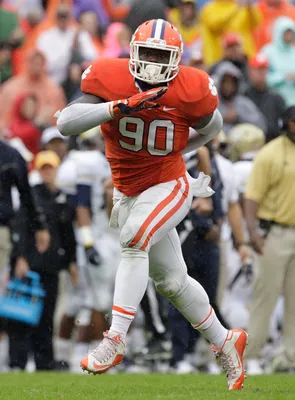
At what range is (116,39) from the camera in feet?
47.8

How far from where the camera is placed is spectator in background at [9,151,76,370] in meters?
10.5

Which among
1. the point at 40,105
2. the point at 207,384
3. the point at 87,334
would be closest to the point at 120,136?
the point at 207,384

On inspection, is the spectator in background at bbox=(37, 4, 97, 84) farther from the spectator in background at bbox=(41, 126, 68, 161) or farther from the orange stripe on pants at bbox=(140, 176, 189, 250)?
the orange stripe on pants at bbox=(140, 176, 189, 250)

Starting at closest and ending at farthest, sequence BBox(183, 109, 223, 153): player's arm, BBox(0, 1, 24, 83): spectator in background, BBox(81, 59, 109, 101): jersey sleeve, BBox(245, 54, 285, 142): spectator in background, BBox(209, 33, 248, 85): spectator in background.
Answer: BBox(81, 59, 109, 101): jersey sleeve → BBox(183, 109, 223, 153): player's arm → BBox(245, 54, 285, 142): spectator in background → BBox(0, 1, 24, 83): spectator in background → BBox(209, 33, 248, 85): spectator in background

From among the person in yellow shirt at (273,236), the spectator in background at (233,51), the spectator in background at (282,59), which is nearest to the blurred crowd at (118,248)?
the person in yellow shirt at (273,236)

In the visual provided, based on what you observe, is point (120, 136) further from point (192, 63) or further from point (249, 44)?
point (249, 44)

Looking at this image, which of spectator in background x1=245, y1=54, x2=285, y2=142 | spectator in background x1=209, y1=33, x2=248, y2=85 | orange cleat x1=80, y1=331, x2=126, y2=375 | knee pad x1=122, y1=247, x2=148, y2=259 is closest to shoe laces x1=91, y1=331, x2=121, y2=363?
orange cleat x1=80, y1=331, x2=126, y2=375

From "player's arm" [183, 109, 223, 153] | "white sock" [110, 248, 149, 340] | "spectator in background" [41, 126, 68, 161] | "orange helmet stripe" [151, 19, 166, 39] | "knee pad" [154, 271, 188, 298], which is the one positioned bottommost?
"spectator in background" [41, 126, 68, 161]

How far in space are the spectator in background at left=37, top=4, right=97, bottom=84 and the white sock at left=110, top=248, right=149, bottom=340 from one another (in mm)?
7459

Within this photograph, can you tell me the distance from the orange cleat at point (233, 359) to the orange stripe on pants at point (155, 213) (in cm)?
89

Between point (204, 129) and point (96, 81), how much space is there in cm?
73

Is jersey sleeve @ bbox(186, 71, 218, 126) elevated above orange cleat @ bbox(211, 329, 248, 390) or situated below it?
above

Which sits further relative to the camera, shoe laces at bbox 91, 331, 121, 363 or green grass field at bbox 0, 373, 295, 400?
green grass field at bbox 0, 373, 295, 400

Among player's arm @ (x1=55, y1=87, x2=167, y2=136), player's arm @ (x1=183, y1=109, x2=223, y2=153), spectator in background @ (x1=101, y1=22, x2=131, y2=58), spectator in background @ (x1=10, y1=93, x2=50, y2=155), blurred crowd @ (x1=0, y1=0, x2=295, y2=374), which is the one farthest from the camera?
spectator in background @ (x1=101, y1=22, x2=131, y2=58)
